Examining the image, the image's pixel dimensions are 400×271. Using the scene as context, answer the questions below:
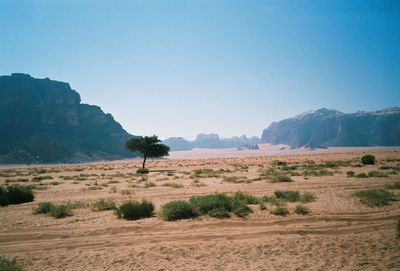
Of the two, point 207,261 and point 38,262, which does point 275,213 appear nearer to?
point 207,261

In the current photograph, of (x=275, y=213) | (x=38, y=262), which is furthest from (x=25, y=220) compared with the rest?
(x=275, y=213)

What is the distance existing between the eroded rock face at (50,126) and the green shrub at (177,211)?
352 feet

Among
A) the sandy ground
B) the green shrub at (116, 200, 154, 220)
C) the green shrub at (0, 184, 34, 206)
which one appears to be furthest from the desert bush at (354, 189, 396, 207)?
the green shrub at (0, 184, 34, 206)

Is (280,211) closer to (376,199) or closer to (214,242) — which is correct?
(214,242)

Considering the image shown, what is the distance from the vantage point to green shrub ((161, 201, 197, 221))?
898cm

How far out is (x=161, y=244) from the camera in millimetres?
6582

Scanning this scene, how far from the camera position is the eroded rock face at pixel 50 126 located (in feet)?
324

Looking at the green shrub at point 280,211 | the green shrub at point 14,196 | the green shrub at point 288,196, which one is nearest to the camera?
the green shrub at point 280,211

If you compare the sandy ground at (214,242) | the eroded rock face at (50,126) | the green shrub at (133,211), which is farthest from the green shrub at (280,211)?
the eroded rock face at (50,126)

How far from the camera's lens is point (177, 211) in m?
9.08

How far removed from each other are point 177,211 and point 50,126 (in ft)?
458

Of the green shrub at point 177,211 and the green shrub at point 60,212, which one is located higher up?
the green shrub at point 177,211

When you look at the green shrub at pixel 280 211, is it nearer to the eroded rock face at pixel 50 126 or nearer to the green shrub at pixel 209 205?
the green shrub at pixel 209 205

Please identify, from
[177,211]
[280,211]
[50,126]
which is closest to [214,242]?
[177,211]
